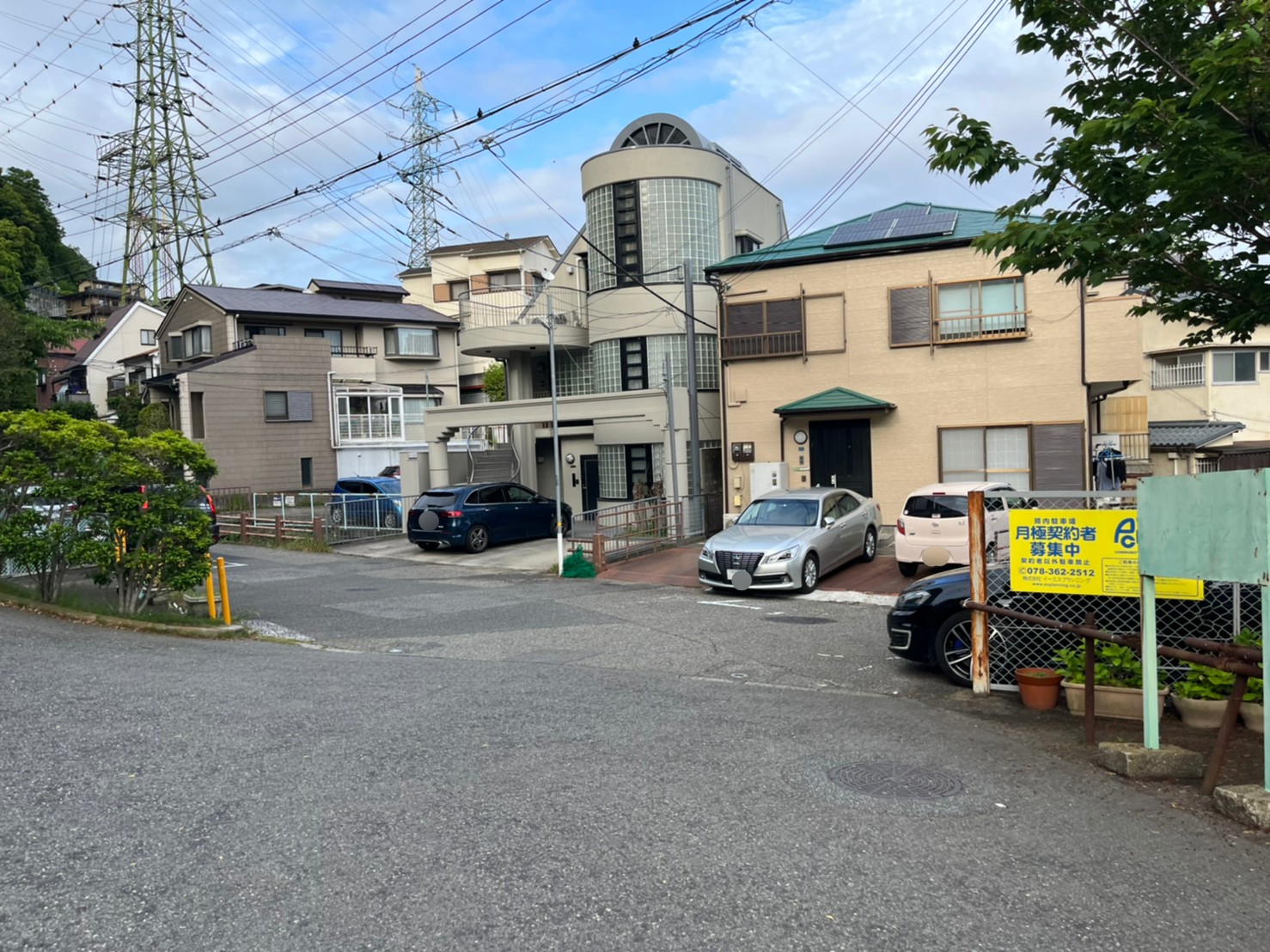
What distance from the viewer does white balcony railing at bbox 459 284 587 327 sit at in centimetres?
2644

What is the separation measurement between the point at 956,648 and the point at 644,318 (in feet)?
55.6

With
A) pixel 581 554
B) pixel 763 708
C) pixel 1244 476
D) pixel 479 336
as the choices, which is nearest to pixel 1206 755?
pixel 1244 476

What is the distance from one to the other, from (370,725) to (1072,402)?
55.4 feet

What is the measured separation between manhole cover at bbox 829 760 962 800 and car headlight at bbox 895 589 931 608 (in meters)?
3.04

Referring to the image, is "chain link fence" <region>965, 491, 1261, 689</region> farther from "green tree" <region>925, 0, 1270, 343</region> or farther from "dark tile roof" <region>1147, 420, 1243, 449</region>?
"dark tile roof" <region>1147, 420, 1243, 449</region>

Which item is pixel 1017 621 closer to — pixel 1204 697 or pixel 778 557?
pixel 1204 697

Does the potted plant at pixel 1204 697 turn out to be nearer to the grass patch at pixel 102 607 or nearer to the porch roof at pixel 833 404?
the grass patch at pixel 102 607

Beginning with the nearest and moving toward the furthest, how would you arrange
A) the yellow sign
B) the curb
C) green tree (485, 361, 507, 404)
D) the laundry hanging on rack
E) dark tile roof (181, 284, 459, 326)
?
the yellow sign, the curb, the laundry hanging on rack, dark tile roof (181, 284, 459, 326), green tree (485, 361, 507, 404)

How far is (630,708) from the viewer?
271 inches

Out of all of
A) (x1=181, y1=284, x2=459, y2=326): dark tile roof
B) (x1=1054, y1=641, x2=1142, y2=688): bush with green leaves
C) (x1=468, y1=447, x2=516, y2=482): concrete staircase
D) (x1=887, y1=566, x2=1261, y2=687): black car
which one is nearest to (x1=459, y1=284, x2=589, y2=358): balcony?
(x1=468, y1=447, x2=516, y2=482): concrete staircase

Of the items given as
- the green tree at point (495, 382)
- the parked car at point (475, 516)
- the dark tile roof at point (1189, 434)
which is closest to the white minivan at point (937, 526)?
the parked car at point (475, 516)

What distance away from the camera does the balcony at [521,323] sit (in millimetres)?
25953

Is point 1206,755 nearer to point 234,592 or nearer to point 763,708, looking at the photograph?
point 763,708

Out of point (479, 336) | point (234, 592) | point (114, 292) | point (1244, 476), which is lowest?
point (234, 592)
